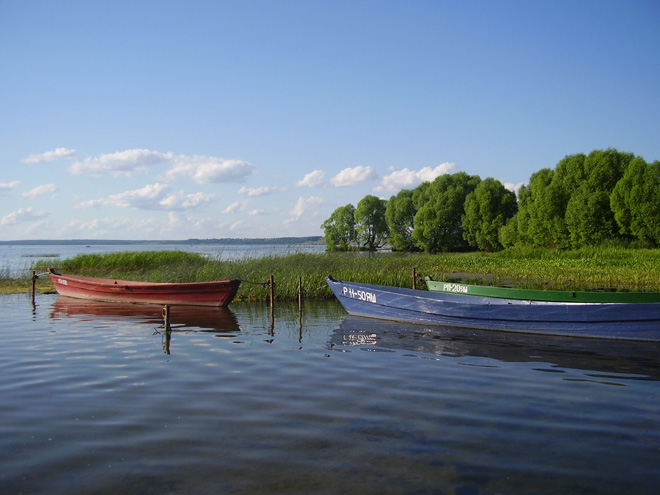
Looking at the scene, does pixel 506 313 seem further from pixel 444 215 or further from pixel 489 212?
pixel 444 215

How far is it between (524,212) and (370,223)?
30.7m

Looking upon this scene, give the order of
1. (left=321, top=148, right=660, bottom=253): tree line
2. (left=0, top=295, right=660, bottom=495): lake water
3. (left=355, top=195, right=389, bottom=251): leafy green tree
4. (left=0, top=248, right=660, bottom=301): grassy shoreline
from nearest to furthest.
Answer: (left=0, top=295, right=660, bottom=495): lake water → (left=0, top=248, right=660, bottom=301): grassy shoreline → (left=321, top=148, right=660, bottom=253): tree line → (left=355, top=195, right=389, bottom=251): leafy green tree

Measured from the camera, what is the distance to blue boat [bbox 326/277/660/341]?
1149cm

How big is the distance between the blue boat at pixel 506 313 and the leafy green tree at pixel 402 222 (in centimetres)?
5624

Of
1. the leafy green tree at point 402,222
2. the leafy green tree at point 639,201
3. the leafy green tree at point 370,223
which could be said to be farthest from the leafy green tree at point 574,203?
the leafy green tree at point 370,223

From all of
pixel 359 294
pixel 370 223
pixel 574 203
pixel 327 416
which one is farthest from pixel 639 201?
pixel 370 223

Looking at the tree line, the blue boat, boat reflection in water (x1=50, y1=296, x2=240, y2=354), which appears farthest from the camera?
the tree line

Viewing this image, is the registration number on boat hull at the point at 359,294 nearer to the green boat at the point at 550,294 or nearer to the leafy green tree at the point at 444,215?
the green boat at the point at 550,294

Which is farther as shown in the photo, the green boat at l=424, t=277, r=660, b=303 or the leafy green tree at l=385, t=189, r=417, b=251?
the leafy green tree at l=385, t=189, r=417, b=251

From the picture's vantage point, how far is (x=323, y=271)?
74.4 feet

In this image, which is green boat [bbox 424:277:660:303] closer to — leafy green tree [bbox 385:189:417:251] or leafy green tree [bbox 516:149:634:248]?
leafy green tree [bbox 516:149:634:248]

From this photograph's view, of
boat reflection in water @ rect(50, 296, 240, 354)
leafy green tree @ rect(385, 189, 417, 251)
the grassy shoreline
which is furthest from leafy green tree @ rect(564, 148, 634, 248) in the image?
boat reflection in water @ rect(50, 296, 240, 354)

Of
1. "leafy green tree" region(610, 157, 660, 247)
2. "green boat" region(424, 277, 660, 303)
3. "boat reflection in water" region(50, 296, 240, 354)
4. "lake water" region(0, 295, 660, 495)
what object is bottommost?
"lake water" region(0, 295, 660, 495)

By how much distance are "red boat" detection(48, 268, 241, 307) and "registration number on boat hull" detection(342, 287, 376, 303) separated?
399 centimetres
